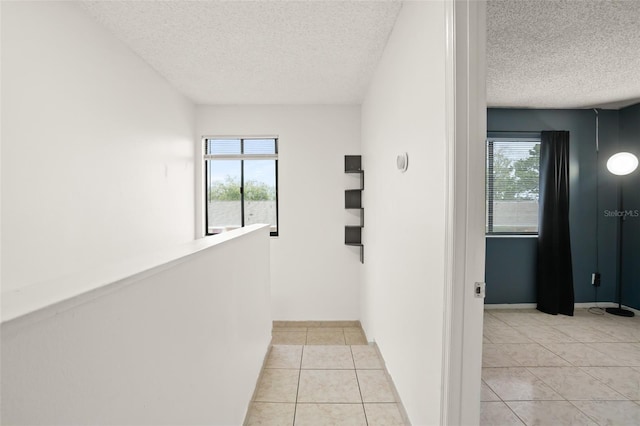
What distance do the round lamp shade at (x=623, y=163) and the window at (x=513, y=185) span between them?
756 mm

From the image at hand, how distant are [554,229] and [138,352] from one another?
464 cm

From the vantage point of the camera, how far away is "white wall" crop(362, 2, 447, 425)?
4.74 ft

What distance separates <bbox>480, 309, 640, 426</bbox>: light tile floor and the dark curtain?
0.81ft

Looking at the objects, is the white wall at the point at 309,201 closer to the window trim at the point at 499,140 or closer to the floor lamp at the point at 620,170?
the window trim at the point at 499,140

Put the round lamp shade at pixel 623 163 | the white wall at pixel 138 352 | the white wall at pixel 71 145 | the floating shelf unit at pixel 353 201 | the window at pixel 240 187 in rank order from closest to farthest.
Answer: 1. the white wall at pixel 138 352
2. the white wall at pixel 71 145
3. the round lamp shade at pixel 623 163
4. the floating shelf unit at pixel 353 201
5. the window at pixel 240 187

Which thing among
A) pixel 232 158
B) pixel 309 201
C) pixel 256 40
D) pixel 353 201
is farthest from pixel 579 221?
pixel 232 158

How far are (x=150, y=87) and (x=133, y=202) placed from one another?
1.10m

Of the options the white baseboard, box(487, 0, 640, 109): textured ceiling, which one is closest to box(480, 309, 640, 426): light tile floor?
the white baseboard

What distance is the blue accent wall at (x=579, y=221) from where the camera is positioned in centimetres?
411

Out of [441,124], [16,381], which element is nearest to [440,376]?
[441,124]

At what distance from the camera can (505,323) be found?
144 inches

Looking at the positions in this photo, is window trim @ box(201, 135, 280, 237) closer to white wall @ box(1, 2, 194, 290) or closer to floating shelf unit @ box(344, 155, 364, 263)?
floating shelf unit @ box(344, 155, 364, 263)

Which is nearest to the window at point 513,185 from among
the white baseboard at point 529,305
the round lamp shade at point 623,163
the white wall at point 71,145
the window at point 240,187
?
the round lamp shade at point 623,163

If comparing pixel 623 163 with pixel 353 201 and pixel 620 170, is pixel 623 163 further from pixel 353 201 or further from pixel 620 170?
pixel 353 201
